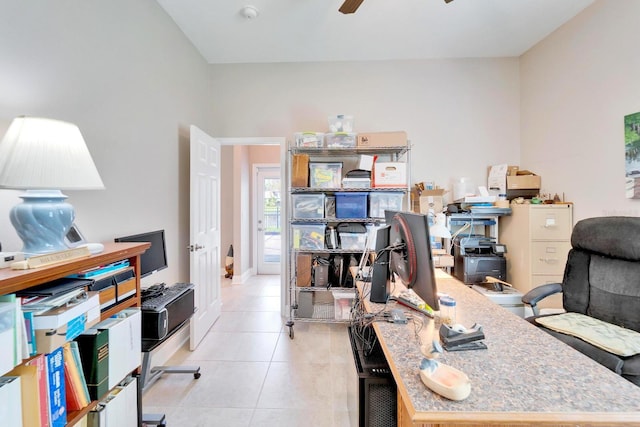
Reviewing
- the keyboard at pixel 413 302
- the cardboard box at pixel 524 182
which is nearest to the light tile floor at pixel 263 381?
the keyboard at pixel 413 302

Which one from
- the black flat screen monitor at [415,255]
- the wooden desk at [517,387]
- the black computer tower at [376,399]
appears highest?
the black flat screen monitor at [415,255]

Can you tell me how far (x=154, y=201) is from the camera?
7.04 ft

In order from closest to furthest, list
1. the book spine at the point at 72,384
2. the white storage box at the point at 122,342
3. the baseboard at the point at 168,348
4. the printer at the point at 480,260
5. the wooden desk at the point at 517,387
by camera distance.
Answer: the wooden desk at the point at 517,387 → the book spine at the point at 72,384 → the white storage box at the point at 122,342 → the baseboard at the point at 168,348 → the printer at the point at 480,260

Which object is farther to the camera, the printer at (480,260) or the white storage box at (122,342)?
the printer at (480,260)

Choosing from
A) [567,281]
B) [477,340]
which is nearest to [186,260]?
[477,340]

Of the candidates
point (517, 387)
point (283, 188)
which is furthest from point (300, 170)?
point (517, 387)

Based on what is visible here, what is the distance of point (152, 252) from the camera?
195 cm

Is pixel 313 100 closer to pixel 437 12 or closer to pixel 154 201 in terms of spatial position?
pixel 437 12

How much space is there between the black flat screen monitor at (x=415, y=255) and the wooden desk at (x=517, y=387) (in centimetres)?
18

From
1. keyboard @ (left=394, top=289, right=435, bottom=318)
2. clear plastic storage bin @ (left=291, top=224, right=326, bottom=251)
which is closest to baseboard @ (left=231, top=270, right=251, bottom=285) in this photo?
clear plastic storage bin @ (left=291, top=224, right=326, bottom=251)

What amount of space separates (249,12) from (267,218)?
3438 mm

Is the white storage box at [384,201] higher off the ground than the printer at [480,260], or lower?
higher

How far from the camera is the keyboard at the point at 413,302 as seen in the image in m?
1.24

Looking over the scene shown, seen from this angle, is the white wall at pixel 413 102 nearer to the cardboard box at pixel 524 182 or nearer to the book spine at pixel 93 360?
the cardboard box at pixel 524 182
